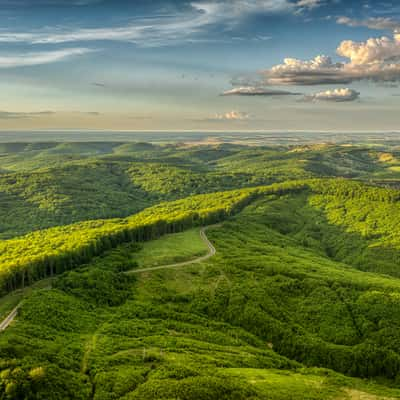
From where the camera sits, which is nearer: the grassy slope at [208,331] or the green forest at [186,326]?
the green forest at [186,326]

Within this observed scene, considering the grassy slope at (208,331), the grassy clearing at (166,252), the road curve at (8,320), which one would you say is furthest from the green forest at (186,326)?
the road curve at (8,320)

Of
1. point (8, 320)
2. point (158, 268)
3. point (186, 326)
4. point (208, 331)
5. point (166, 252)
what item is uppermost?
point (8, 320)

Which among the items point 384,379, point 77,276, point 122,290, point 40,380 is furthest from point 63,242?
point 384,379

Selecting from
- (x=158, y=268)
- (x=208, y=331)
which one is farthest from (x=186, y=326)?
(x=158, y=268)

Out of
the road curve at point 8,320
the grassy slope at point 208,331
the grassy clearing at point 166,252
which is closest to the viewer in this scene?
the grassy slope at point 208,331

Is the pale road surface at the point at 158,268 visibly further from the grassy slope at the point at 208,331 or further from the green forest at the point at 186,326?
the grassy slope at the point at 208,331

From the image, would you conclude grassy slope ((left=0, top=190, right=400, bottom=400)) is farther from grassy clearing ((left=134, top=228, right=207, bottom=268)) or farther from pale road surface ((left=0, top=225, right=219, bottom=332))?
grassy clearing ((left=134, top=228, right=207, bottom=268))

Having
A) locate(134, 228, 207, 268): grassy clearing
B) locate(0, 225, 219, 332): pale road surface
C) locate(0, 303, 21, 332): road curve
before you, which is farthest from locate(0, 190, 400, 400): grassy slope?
locate(134, 228, 207, 268): grassy clearing

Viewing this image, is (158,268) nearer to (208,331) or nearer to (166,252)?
(166,252)
